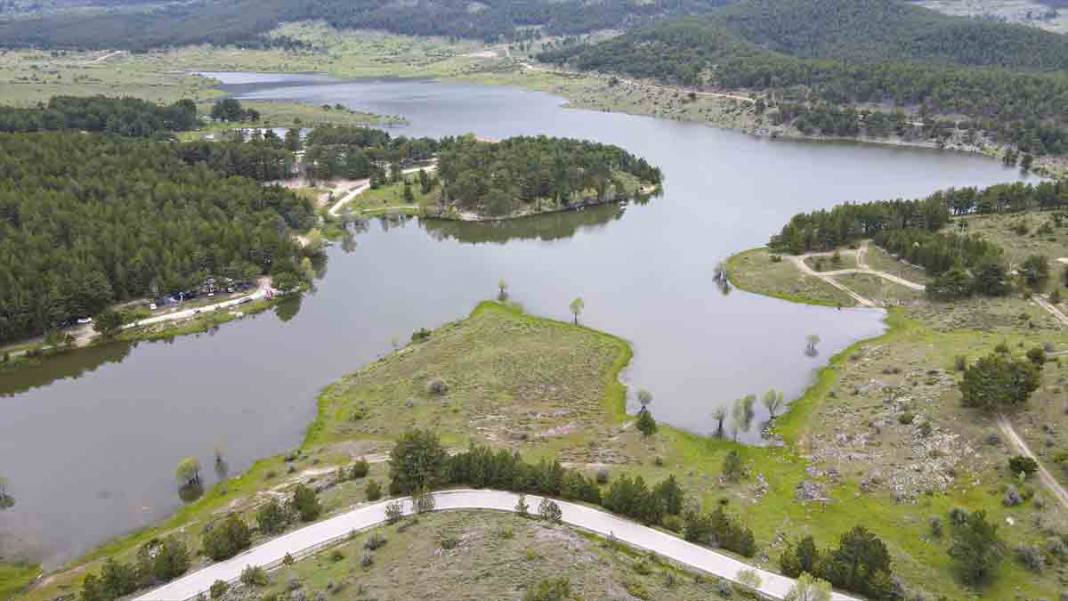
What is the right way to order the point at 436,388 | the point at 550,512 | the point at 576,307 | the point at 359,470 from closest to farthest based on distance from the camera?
the point at 550,512
the point at 359,470
the point at 436,388
the point at 576,307

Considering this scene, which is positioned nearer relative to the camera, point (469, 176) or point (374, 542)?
point (374, 542)

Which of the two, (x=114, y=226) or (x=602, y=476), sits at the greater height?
(x=114, y=226)

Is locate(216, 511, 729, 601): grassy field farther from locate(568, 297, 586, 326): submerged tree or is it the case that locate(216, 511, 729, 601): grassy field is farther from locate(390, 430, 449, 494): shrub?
locate(568, 297, 586, 326): submerged tree

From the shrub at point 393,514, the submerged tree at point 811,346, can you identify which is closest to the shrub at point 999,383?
the submerged tree at point 811,346

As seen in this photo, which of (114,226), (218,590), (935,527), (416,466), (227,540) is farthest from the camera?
(114,226)

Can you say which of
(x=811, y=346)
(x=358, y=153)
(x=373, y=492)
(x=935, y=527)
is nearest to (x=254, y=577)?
(x=373, y=492)

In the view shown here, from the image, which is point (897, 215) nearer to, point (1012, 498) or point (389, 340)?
point (1012, 498)

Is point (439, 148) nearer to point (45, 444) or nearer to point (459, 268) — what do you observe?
point (459, 268)

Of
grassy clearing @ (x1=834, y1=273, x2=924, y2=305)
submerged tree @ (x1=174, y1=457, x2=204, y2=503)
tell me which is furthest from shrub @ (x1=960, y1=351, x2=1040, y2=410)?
submerged tree @ (x1=174, y1=457, x2=204, y2=503)
